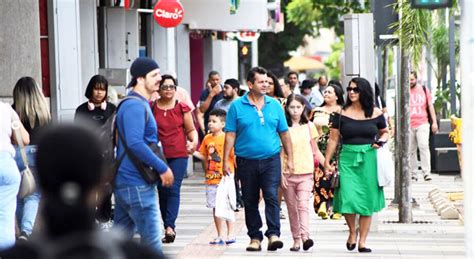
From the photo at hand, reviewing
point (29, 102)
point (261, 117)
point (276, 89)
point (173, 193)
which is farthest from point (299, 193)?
point (29, 102)

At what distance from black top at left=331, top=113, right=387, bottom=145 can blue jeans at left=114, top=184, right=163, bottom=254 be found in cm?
355

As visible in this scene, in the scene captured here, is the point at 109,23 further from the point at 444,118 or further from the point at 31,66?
the point at 444,118

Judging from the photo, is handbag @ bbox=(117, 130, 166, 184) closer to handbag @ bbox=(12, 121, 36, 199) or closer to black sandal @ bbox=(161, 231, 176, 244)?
handbag @ bbox=(12, 121, 36, 199)

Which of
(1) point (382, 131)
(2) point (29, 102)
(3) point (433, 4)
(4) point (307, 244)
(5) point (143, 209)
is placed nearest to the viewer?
(5) point (143, 209)

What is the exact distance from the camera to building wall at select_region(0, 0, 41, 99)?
14086 mm

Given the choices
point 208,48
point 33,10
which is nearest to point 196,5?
point 208,48

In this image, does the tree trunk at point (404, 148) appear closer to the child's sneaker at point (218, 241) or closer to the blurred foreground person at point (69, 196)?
the child's sneaker at point (218, 241)

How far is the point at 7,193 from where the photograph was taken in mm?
9359

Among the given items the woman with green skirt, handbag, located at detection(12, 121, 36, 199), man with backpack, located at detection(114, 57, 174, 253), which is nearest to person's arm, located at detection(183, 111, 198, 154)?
the woman with green skirt

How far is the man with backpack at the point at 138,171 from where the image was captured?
8.16 meters

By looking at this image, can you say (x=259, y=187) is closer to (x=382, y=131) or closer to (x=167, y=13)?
(x=382, y=131)

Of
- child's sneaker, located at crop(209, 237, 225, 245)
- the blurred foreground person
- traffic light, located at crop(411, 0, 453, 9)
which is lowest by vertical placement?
child's sneaker, located at crop(209, 237, 225, 245)

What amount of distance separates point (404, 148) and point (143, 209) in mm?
6882

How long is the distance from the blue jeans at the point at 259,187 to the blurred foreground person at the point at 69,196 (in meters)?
7.92
